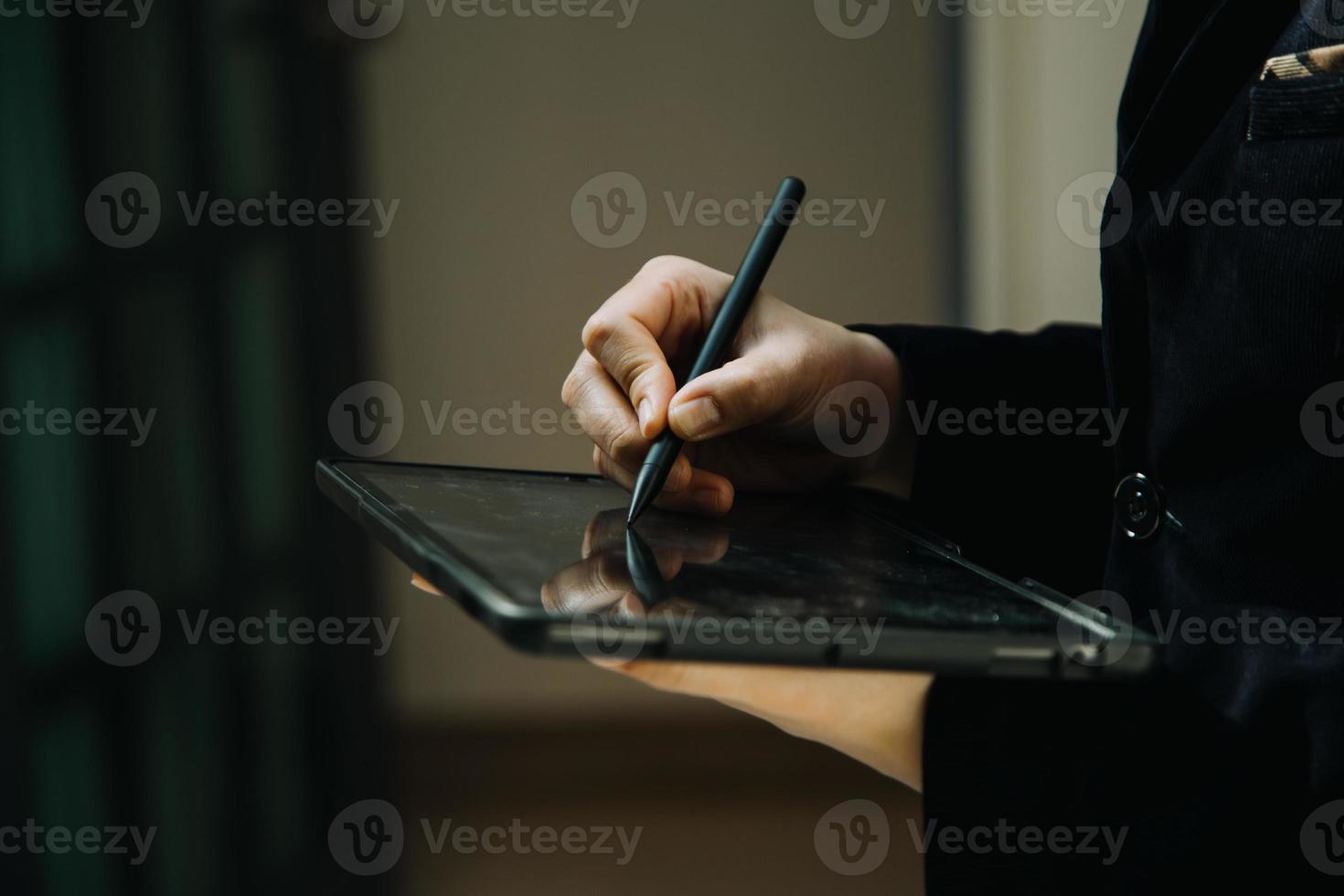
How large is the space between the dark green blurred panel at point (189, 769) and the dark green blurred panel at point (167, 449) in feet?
0.26

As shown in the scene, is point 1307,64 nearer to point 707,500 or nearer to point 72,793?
point 707,500

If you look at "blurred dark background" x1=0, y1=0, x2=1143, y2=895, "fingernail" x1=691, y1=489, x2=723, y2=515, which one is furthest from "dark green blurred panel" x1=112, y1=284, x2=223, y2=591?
"fingernail" x1=691, y1=489, x2=723, y2=515

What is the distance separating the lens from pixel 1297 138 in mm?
319

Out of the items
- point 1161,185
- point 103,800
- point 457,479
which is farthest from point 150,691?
point 1161,185

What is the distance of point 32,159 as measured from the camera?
3.32ft

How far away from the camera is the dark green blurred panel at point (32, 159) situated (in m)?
0.97

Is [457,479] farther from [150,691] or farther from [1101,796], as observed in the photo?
[150,691]

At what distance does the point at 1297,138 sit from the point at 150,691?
105cm

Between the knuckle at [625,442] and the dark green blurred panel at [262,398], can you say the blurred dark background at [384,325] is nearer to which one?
the dark green blurred panel at [262,398]

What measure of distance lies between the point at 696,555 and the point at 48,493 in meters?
0.89

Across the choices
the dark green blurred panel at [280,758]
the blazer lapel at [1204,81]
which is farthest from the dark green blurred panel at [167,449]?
the blazer lapel at [1204,81]

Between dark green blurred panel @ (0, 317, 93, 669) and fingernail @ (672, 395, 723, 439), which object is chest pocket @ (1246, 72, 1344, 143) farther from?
dark green blurred panel @ (0, 317, 93, 669)

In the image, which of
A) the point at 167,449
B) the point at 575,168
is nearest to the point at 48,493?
the point at 167,449

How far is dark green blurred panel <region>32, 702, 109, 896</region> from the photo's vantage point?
0.95 m
